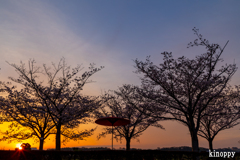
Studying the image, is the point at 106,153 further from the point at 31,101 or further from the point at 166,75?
the point at 31,101

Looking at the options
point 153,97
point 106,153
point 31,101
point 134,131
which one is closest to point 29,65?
point 31,101

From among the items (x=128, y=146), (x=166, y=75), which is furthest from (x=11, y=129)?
(x=166, y=75)

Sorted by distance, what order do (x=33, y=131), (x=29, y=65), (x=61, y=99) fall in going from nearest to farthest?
(x=29, y=65) < (x=61, y=99) < (x=33, y=131)

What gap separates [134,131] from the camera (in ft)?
91.4

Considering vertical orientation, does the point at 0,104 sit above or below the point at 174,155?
above

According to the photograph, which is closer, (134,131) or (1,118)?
(1,118)

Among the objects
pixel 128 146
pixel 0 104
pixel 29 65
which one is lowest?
pixel 128 146

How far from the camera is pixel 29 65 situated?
66.3ft

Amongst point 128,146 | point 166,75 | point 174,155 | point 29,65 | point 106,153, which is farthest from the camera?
point 128,146

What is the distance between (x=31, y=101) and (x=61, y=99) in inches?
130

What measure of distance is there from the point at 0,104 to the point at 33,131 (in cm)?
465

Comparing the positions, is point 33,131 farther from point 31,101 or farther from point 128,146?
point 128,146

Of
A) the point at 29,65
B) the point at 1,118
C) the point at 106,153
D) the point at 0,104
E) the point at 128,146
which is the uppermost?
the point at 29,65

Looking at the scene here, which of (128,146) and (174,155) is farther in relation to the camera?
(128,146)
